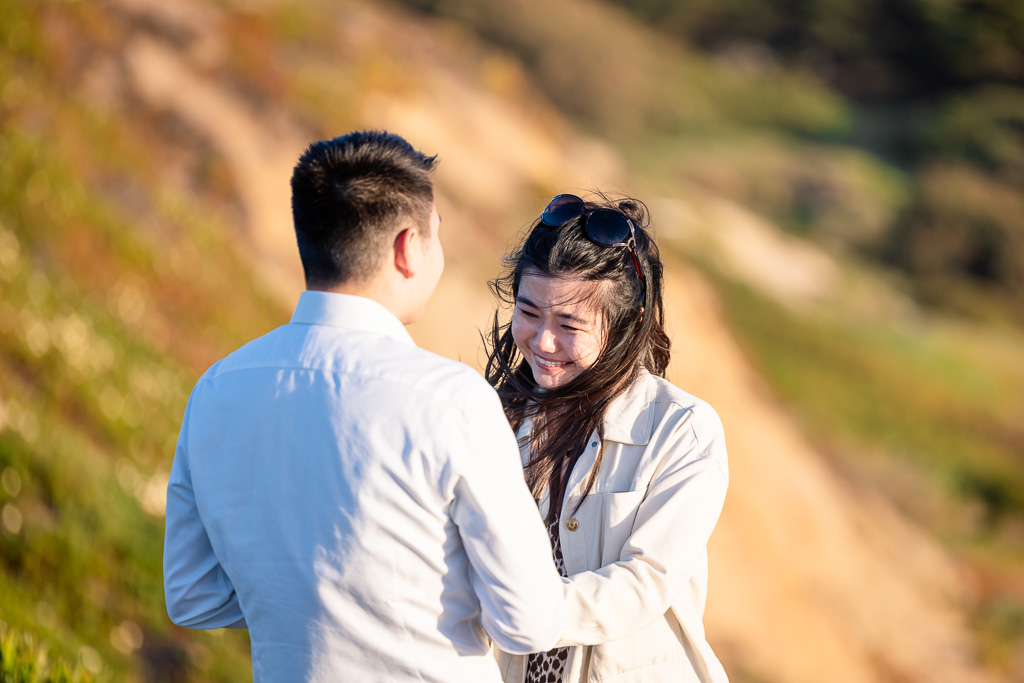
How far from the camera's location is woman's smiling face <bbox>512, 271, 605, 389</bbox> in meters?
2.36

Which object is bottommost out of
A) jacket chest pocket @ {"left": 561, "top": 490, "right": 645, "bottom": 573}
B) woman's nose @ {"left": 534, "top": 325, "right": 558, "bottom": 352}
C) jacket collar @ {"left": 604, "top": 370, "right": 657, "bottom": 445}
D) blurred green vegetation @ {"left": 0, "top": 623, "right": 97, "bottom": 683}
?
blurred green vegetation @ {"left": 0, "top": 623, "right": 97, "bottom": 683}

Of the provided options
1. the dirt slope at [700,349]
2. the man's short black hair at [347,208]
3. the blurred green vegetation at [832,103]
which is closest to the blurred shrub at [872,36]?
the blurred green vegetation at [832,103]

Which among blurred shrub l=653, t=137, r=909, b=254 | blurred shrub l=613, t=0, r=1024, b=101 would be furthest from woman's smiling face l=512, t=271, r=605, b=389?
blurred shrub l=613, t=0, r=1024, b=101

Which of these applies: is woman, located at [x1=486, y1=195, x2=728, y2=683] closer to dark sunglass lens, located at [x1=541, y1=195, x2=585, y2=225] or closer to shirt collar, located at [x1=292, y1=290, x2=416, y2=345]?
dark sunglass lens, located at [x1=541, y1=195, x2=585, y2=225]

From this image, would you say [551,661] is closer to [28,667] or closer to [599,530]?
[599,530]

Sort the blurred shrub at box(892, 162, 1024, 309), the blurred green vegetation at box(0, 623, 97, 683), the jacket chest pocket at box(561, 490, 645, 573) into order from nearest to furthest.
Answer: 1. the jacket chest pocket at box(561, 490, 645, 573)
2. the blurred green vegetation at box(0, 623, 97, 683)
3. the blurred shrub at box(892, 162, 1024, 309)

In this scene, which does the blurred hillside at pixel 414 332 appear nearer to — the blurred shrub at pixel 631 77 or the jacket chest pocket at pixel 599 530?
the jacket chest pocket at pixel 599 530

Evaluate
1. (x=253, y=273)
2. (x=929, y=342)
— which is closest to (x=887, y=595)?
(x=253, y=273)

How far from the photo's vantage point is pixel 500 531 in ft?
5.38

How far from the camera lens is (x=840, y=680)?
10484 millimetres

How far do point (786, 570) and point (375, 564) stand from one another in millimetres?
10687

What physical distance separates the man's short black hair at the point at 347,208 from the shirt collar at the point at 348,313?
0.11 feet

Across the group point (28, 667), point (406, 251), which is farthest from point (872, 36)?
point (28, 667)

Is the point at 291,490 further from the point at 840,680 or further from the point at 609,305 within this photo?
the point at 840,680
